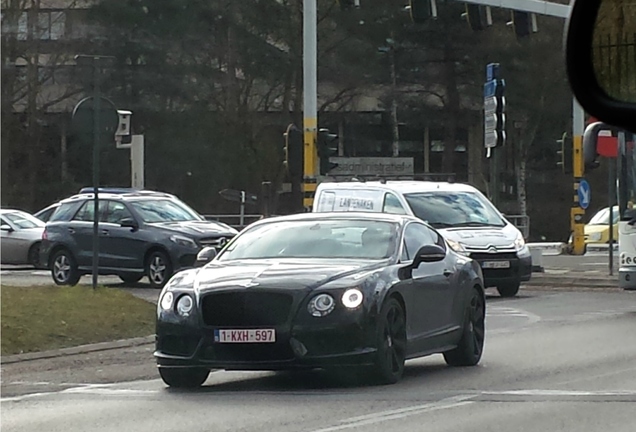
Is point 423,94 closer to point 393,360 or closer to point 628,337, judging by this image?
point 628,337

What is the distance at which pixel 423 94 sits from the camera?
6347 cm

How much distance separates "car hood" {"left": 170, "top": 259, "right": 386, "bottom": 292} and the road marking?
1.36 metres

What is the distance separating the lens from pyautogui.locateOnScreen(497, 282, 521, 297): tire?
81.7 ft

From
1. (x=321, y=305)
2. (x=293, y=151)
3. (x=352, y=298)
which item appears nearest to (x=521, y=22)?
(x=293, y=151)

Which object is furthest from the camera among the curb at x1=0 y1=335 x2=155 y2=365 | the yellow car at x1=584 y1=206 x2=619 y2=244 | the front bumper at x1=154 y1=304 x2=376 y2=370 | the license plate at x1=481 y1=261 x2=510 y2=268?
the yellow car at x1=584 y1=206 x2=619 y2=244

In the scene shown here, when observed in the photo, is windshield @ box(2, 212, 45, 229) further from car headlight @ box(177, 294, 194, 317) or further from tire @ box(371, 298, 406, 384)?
tire @ box(371, 298, 406, 384)

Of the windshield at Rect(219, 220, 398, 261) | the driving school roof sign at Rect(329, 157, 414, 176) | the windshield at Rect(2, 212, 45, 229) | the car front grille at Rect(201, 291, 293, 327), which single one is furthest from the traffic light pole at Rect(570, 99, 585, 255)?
the car front grille at Rect(201, 291, 293, 327)

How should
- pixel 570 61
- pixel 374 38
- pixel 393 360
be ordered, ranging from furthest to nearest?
1. pixel 374 38
2. pixel 393 360
3. pixel 570 61

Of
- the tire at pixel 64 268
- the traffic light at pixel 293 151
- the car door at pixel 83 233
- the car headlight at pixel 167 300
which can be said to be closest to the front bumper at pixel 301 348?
the car headlight at pixel 167 300

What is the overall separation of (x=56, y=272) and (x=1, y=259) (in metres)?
8.65

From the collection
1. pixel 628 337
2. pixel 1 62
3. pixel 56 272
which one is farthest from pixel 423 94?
pixel 628 337

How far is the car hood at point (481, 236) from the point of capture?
24.5m

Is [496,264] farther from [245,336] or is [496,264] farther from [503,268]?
[245,336]

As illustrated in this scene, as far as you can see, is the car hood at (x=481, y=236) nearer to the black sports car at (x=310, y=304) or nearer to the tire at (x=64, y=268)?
the tire at (x=64, y=268)
